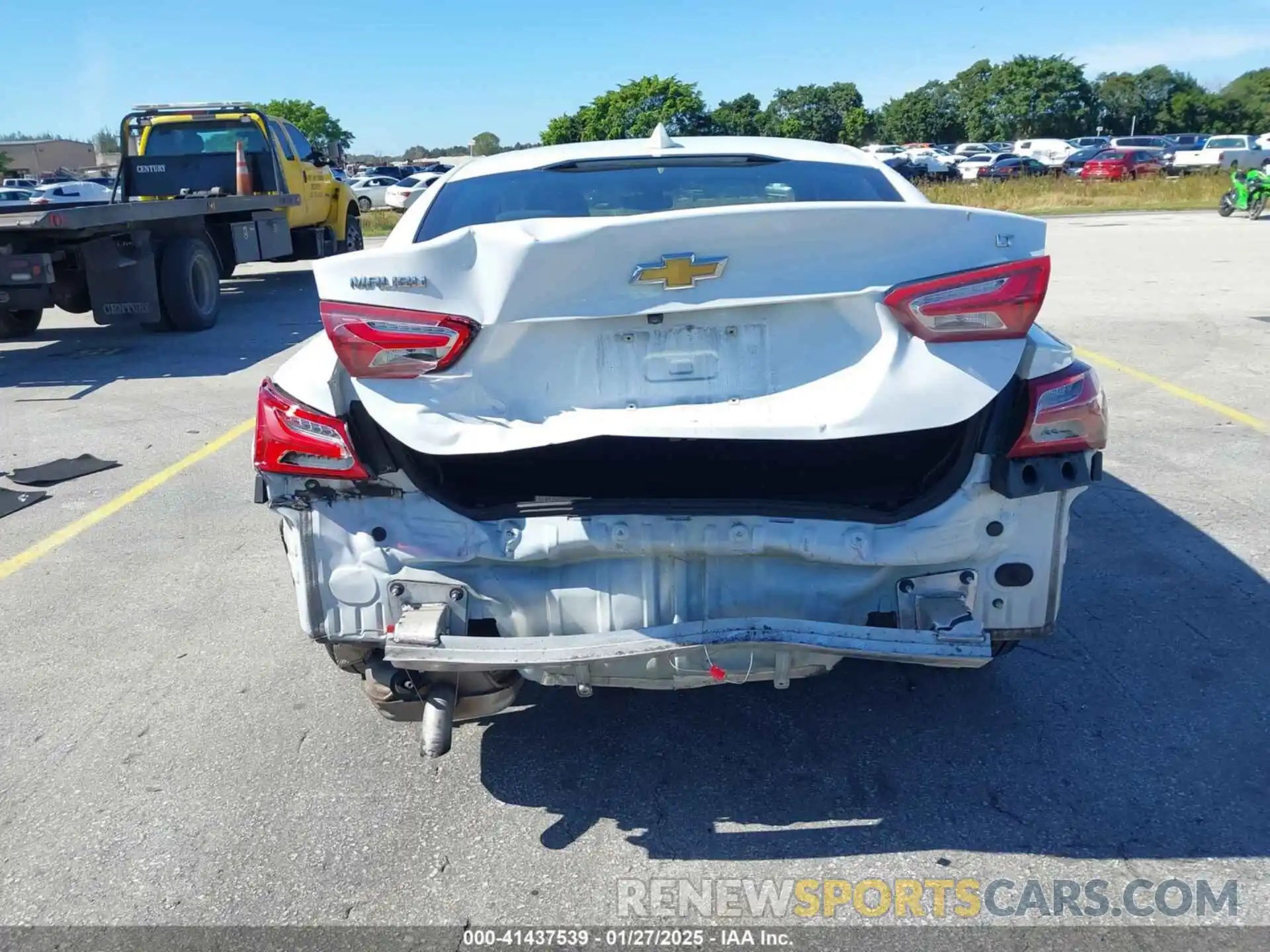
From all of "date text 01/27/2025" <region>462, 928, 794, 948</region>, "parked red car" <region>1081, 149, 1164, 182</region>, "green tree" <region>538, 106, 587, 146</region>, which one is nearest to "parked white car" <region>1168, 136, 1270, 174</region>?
"parked red car" <region>1081, 149, 1164, 182</region>

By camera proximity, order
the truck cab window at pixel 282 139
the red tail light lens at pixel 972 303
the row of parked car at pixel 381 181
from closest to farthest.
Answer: the red tail light lens at pixel 972 303
the truck cab window at pixel 282 139
the row of parked car at pixel 381 181

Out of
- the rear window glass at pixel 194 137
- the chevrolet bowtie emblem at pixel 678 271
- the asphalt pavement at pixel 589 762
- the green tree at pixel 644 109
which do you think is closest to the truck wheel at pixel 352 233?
the rear window glass at pixel 194 137

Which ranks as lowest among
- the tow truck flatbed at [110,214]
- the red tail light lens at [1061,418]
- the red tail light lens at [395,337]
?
the red tail light lens at [1061,418]

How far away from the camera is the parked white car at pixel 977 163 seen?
4694 cm

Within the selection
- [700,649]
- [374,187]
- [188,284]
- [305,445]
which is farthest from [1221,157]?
[305,445]

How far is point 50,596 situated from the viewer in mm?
4488

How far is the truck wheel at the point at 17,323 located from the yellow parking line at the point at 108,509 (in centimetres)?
610

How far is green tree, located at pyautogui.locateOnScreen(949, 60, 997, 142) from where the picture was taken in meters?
80.0

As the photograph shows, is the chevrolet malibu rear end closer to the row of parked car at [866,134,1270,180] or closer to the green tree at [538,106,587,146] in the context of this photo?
the row of parked car at [866,134,1270,180]

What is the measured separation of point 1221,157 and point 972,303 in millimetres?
44366

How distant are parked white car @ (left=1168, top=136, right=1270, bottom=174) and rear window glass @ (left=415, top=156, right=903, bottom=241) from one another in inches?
1630

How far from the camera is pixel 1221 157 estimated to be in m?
39.4

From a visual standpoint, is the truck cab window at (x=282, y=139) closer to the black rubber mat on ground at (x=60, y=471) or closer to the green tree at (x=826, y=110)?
the black rubber mat on ground at (x=60, y=471)

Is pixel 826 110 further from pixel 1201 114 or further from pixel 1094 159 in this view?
pixel 1094 159
